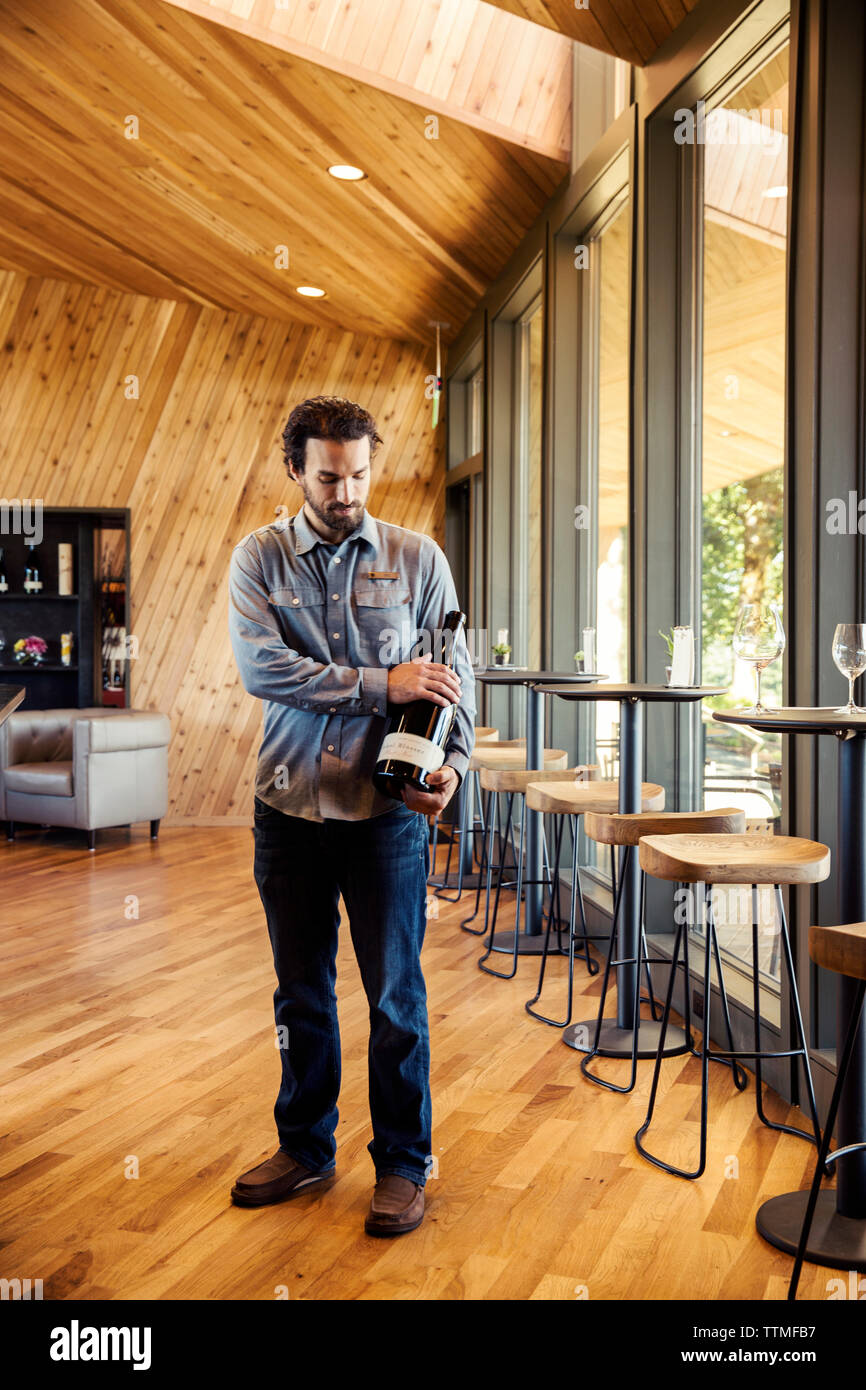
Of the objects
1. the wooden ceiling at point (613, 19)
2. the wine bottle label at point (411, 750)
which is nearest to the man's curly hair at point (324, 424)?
the wine bottle label at point (411, 750)

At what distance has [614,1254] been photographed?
6.98ft

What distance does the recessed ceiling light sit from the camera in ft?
16.7

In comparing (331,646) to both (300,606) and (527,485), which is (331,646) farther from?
(527,485)

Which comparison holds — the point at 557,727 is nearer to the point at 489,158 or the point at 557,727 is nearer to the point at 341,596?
the point at 489,158

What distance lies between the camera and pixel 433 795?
80.7 inches

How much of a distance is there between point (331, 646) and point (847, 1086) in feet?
4.57

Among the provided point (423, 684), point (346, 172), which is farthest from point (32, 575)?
point (423, 684)

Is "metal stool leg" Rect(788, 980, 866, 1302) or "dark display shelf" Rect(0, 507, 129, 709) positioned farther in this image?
"dark display shelf" Rect(0, 507, 129, 709)

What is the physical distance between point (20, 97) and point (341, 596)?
4276 millimetres

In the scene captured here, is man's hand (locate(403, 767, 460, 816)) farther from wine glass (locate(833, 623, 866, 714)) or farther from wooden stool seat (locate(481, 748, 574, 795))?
wooden stool seat (locate(481, 748, 574, 795))

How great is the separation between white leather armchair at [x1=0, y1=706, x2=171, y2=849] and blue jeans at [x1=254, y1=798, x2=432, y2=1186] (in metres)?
4.65

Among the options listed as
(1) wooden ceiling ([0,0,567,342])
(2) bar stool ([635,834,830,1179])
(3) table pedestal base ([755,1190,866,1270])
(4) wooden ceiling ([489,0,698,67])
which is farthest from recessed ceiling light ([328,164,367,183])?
(3) table pedestal base ([755,1190,866,1270])

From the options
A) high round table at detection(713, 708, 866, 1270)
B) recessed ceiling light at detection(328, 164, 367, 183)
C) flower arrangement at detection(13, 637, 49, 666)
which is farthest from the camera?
flower arrangement at detection(13, 637, 49, 666)

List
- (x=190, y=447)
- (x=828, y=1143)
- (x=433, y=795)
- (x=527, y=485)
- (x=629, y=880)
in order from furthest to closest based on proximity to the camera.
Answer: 1. (x=190, y=447)
2. (x=527, y=485)
3. (x=629, y=880)
4. (x=433, y=795)
5. (x=828, y=1143)
